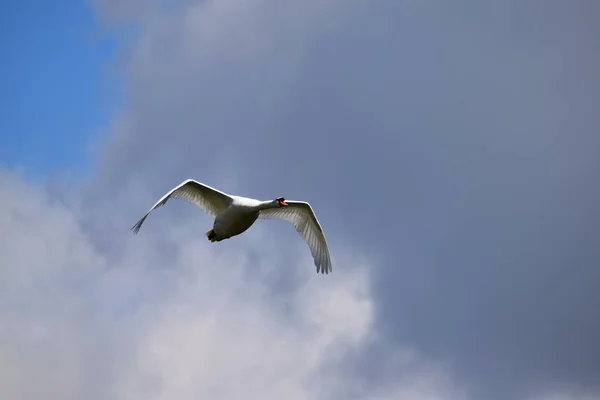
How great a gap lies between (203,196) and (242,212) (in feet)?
12.1

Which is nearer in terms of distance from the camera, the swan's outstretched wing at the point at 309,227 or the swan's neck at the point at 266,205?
the swan's neck at the point at 266,205

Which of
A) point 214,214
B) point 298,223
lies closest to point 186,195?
point 214,214

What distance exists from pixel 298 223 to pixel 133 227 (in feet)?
47.9

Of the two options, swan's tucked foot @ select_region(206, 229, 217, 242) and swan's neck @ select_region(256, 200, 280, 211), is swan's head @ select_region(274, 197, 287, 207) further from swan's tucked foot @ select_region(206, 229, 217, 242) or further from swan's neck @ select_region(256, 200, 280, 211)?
swan's tucked foot @ select_region(206, 229, 217, 242)

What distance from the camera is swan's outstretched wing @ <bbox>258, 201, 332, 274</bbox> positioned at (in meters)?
63.8

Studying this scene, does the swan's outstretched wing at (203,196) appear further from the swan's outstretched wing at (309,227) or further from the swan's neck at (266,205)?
the swan's outstretched wing at (309,227)

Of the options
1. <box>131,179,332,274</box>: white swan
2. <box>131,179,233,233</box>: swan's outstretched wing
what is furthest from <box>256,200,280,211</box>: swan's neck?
<box>131,179,233,233</box>: swan's outstretched wing

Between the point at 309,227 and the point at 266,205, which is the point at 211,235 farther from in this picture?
the point at 309,227

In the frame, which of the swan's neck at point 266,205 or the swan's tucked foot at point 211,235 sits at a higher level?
the swan's neck at point 266,205

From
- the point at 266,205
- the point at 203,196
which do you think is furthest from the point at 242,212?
the point at 203,196

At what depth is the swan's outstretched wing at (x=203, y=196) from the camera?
196 feet

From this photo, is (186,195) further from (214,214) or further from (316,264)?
(316,264)

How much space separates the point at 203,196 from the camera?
200 ft

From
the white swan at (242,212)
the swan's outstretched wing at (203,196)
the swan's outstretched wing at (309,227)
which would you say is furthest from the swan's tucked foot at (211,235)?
the swan's outstretched wing at (309,227)
